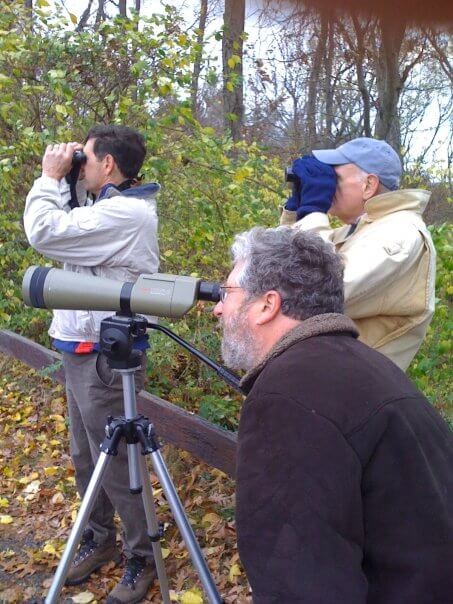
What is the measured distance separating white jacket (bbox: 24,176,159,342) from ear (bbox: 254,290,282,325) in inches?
48.1

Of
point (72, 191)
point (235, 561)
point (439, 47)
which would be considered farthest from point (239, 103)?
point (439, 47)

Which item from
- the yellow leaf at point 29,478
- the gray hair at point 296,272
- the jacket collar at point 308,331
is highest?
the gray hair at point 296,272

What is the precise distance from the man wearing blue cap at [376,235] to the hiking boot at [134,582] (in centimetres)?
155

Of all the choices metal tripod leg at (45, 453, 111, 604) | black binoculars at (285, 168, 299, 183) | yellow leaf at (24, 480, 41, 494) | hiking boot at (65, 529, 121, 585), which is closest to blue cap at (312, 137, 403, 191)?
black binoculars at (285, 168, 299, 183)

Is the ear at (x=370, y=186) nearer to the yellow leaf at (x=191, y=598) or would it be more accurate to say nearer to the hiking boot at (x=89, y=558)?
the yellow leaf at (x=191, y=598)

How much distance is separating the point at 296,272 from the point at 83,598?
2193 millimetres

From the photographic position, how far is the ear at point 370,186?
7.61 feet

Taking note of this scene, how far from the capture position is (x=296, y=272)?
1530mm

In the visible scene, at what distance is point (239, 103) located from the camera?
7.97 m

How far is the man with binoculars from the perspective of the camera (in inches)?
102

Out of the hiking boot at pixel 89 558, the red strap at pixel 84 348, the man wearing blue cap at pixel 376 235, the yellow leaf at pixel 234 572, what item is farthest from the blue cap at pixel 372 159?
the hiking boot at pixel 89 558

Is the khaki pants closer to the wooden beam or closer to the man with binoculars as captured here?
the man with binoculars

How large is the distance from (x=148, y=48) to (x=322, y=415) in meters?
3.98

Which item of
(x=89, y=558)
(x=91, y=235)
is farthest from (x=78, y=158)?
(x=89, y=558)
